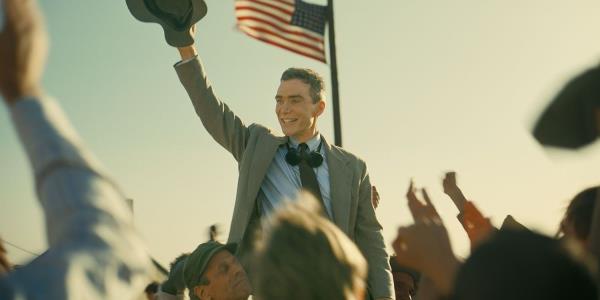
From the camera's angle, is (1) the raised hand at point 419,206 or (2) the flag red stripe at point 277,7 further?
(2) the flag red stripe at point 277,7

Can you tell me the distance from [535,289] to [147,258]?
0.62 meters

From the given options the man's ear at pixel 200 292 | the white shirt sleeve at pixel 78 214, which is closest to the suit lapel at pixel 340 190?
the man's ear at pixel 200 292

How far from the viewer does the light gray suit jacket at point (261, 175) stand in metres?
4.80

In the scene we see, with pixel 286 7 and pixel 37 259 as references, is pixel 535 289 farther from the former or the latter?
pixel 286 7

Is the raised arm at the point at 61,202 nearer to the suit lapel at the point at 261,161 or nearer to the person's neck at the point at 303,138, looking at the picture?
the suit lapel at the point at 261,161

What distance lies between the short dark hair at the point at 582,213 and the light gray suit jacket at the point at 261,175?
6.26 feet

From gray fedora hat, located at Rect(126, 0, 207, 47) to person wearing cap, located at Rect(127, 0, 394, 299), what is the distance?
80mm

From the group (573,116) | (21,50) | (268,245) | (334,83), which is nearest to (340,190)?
(268,245)

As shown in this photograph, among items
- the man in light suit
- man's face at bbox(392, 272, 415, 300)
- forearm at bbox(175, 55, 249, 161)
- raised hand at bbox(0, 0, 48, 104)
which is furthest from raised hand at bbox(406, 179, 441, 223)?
man's face at bbox(392, 272, 415, 300)

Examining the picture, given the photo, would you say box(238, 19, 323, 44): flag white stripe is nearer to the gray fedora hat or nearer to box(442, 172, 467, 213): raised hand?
box(442, 172, 467, 213): raised hand

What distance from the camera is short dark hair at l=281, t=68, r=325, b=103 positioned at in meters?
5.26

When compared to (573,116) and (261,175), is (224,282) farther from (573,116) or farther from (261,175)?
(573,116)

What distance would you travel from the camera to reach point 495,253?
4.55 feet

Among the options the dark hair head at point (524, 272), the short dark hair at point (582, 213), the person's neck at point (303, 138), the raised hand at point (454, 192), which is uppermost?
the dark hair head at point (524, 272)
